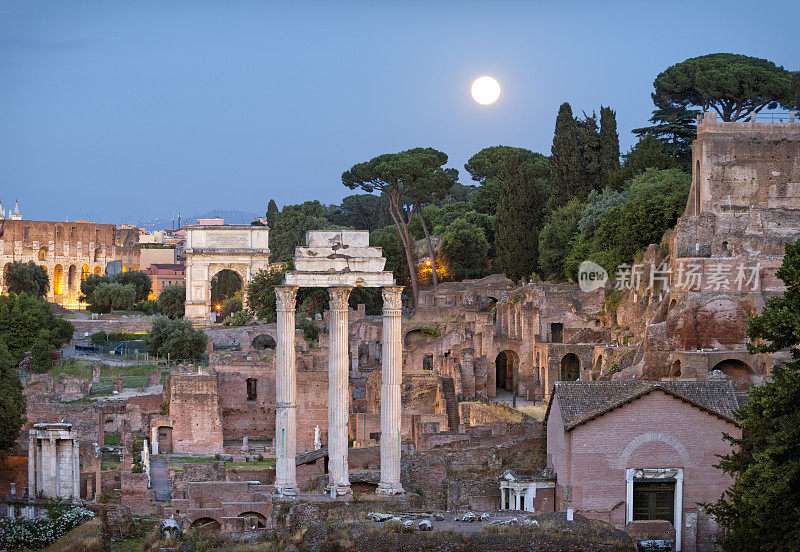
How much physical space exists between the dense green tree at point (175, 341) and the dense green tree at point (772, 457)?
27.5 metres

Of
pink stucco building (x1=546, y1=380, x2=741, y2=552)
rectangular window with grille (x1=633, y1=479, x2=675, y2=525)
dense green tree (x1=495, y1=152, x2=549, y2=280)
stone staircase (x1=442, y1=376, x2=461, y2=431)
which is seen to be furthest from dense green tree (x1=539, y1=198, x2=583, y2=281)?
rectangular window with grille (x1=633, y1=479, x2=675, y2=525)

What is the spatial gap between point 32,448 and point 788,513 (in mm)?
14740

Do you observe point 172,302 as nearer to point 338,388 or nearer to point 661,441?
point 661,441

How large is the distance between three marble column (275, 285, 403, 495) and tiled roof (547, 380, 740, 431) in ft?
13.3

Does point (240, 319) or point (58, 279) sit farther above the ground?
point (58, 279)

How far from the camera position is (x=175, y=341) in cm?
4109

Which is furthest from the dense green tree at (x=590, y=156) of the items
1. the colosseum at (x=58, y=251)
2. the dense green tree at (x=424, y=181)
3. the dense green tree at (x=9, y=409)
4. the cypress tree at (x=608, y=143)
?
the colosseum at (x=58, y=251)

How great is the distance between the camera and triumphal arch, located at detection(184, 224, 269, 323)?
53.1 meters

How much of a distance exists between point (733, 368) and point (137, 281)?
144ft

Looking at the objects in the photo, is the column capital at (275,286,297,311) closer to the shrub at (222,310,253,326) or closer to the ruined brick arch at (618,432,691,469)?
the ruined brick arch at (618,432,691,469)

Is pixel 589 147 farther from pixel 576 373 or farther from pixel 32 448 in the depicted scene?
pixel 32 448

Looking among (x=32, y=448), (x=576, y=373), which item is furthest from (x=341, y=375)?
(x=576, y=373)

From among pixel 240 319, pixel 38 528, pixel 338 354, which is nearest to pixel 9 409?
pixel 38 528

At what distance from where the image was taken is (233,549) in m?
15.4
